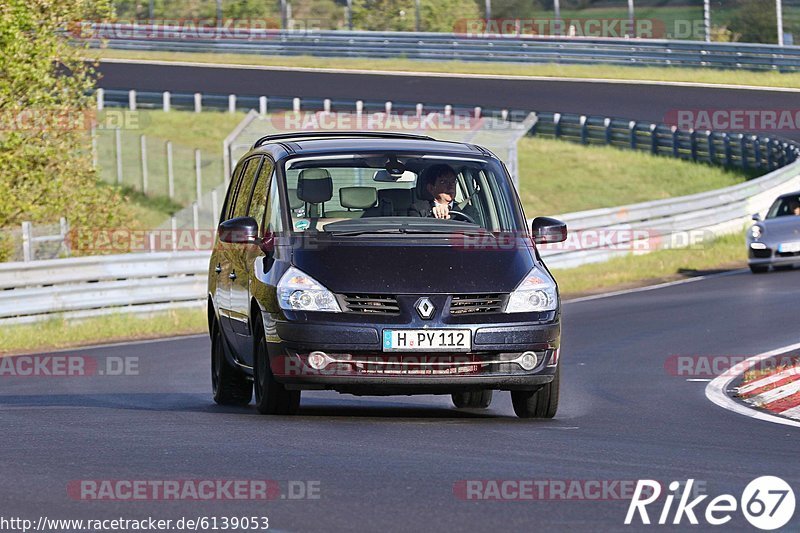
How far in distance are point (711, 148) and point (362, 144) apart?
2965 cm

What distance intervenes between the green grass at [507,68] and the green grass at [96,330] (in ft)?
75.4

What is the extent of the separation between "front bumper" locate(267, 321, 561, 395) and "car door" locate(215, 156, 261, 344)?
5.05 feet

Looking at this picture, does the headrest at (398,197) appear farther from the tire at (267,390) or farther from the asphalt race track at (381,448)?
the asphalt race track at (381,448)

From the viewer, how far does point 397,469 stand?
24.6 feet

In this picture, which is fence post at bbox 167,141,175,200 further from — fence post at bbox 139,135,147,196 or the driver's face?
the driver's face

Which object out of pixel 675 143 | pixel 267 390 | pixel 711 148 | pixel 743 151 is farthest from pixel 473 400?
pixel 675 143

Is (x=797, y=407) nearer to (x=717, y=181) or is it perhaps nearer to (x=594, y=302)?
(x=594, y=302)

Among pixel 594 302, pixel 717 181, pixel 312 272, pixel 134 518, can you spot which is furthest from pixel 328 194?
pixel 717 181

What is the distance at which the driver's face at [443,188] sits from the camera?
10.6 m

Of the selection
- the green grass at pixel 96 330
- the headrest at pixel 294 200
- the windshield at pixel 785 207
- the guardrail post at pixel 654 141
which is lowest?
the guardrail post at pixel 654 141

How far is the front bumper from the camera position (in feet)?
30.9

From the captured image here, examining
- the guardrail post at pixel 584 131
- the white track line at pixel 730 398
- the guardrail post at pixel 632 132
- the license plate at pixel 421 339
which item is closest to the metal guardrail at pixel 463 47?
the guardrail post at pixel 632 132

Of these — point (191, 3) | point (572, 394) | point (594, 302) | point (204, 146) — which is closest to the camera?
point (572, 394)

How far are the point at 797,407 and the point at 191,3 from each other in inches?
2193
